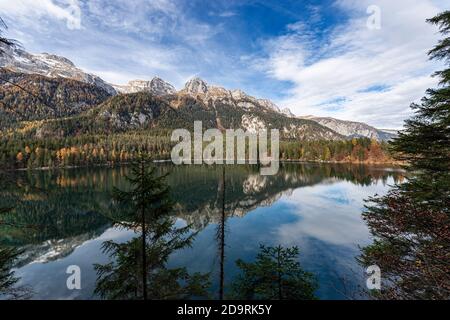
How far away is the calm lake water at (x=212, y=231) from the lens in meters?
22.5

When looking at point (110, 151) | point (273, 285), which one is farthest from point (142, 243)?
point (110, 151)

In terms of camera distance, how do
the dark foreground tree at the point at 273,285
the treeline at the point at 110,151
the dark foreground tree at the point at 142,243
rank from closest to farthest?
the dark foreground tree at the point at 142,243
the dark foreground tree at the point at 273,285
the treeline at the point at 110,151

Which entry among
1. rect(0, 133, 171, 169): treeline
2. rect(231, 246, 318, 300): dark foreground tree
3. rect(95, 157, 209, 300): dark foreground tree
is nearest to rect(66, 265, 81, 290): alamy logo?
rect(95, 157, 209, 300): dark foreground tree

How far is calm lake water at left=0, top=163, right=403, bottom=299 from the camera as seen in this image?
2248 centimetres

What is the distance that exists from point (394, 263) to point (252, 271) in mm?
7735

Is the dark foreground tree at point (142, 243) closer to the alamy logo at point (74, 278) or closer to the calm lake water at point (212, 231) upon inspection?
the calm lake water at point (212, 231)

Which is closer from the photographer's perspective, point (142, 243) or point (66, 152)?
point (142, 243)

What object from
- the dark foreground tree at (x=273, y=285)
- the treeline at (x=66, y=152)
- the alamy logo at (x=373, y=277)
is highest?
the treeline at (x=66, y=152)

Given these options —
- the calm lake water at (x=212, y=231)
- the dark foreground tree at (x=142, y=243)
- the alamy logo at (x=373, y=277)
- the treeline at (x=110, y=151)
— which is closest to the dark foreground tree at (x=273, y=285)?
the calm lake water at (x=212, y=231)

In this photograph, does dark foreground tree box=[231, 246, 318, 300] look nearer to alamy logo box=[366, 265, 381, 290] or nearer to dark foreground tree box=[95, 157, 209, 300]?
dark foreground tree box=[95, 157, 209, 300]

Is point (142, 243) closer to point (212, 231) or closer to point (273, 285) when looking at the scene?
point (273, 285)

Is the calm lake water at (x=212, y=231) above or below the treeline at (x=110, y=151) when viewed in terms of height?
below

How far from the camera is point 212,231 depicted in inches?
1501

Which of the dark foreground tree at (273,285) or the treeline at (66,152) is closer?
the dark foreground tree at (273,285)
